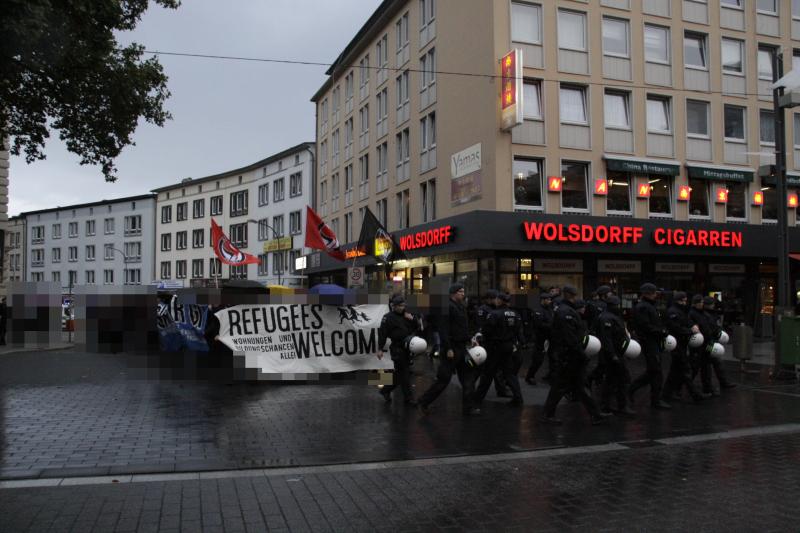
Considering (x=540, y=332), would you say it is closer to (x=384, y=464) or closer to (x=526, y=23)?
(x=384, y=464)

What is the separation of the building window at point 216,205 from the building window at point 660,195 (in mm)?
48226

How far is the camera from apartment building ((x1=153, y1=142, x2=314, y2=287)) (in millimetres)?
52562

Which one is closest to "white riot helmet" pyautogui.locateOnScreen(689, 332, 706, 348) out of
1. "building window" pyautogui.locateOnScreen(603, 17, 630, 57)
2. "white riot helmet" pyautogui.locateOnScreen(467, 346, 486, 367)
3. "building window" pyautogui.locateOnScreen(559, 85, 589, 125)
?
"white riot helmet" pyautogui.locateOnScreen(467, 346, 486, 367)

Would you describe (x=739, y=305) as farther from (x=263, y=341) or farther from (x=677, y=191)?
(x=263, y=341)

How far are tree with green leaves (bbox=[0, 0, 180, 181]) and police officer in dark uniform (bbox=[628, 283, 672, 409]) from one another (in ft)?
31.8

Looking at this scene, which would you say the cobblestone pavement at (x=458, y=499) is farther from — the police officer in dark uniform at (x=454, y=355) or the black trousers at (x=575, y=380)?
the police officer in dark uniform at (x=454, y=355)

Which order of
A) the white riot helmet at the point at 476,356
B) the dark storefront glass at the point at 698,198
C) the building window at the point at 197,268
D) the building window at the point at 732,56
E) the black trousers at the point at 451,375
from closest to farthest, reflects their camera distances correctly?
1. the white riot helmet at the point at 476,356
2. the black trousers at the point at 451,375
3. the dark storefront glass at the point at 698,198
4. the building window at the point at 732,56
5. the building window at the point at 197,268

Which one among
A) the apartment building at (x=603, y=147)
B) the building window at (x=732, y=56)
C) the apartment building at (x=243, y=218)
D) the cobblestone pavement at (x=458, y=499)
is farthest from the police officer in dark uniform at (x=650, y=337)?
the apartment building at (x=243, y=218)

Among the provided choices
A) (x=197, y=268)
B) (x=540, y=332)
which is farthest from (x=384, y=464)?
(x=197, y=268)

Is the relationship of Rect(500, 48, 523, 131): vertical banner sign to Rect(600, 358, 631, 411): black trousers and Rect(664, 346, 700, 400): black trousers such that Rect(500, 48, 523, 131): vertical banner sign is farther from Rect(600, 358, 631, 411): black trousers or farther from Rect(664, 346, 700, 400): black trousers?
Rect(600, 358, 631, 411): black trousers

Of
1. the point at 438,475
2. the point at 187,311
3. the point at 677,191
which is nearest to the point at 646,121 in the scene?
the point at 677,191

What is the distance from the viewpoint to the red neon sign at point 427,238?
1036 inches

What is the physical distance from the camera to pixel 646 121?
87.9ft

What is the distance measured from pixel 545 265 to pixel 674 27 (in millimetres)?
11259
